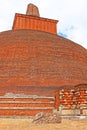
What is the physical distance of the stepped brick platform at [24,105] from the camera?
15.5 m

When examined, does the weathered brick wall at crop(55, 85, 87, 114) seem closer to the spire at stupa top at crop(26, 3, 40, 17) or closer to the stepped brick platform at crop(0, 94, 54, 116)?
the stepped brick platform at crop(0, 94, 54, 116)

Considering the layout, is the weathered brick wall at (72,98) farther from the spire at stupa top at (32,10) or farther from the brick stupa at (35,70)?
the spire at stupa top at (32,10)

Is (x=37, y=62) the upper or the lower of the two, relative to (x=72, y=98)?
upper

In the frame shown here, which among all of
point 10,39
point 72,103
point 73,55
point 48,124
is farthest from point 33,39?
point 48,124

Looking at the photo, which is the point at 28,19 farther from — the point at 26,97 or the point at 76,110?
the point at 76,110

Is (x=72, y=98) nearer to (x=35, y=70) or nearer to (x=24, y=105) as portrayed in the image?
(x=24, y=105)

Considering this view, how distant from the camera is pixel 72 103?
582 inches

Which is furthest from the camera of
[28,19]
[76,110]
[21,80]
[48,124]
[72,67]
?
[28,19]

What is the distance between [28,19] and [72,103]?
485 inches

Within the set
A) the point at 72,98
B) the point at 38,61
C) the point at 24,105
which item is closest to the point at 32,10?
the point at 38,61

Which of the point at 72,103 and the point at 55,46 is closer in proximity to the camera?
the point at 72,103

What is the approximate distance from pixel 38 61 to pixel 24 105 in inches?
133

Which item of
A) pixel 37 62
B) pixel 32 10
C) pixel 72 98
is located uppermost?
pixel 32 10

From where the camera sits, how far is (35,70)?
56.3 ft
